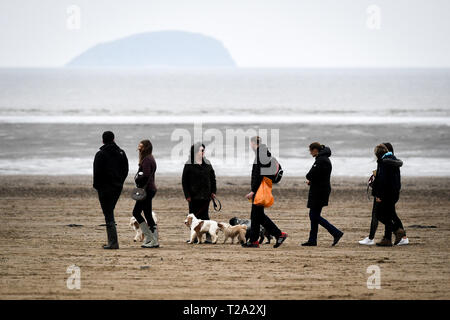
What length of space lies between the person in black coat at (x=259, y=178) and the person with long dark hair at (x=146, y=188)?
1331 mm

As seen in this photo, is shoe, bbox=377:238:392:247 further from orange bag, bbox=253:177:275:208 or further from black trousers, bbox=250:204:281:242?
orange bag, bbox=253:177:275:208

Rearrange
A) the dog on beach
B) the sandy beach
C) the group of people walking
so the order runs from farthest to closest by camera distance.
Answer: the dog on beach, the group of people walking, the sandy beach

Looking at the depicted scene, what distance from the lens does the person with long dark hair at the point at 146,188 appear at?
965cm

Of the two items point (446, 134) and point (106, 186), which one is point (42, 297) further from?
point (446, 134)

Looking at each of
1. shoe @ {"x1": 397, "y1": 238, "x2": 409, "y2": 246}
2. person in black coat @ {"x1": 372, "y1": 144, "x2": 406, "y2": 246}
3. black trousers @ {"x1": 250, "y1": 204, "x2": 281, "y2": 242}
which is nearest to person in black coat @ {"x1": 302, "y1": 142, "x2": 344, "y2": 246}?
black trousers @ {"x1": 250, "y1": 204, "x2": 281, "y2": 242}

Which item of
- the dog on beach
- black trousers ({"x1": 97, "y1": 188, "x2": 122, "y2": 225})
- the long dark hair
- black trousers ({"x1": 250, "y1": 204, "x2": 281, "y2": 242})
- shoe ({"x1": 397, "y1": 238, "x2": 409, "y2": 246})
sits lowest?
shoe ({"x1": 397, "y1": 238, "x2": 409, "y2": 246})

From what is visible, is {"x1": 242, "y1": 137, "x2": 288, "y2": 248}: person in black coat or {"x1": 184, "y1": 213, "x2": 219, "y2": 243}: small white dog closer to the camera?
{"x1": 242, "y1": 137, "x2": 288, "y2": 248}: person in black coat

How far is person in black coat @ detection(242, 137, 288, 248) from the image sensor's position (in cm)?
941

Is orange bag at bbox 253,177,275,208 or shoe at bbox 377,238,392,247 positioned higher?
orange bag at bbox 253,177,275,208

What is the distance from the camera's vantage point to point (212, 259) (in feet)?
29.1

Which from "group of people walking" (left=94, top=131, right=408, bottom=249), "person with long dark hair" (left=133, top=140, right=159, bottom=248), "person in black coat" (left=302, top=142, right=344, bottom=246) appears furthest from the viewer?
"person in black coat" (left=302, top=142, right=344, bottom=246)

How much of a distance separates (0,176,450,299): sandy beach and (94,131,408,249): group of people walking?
298mm
